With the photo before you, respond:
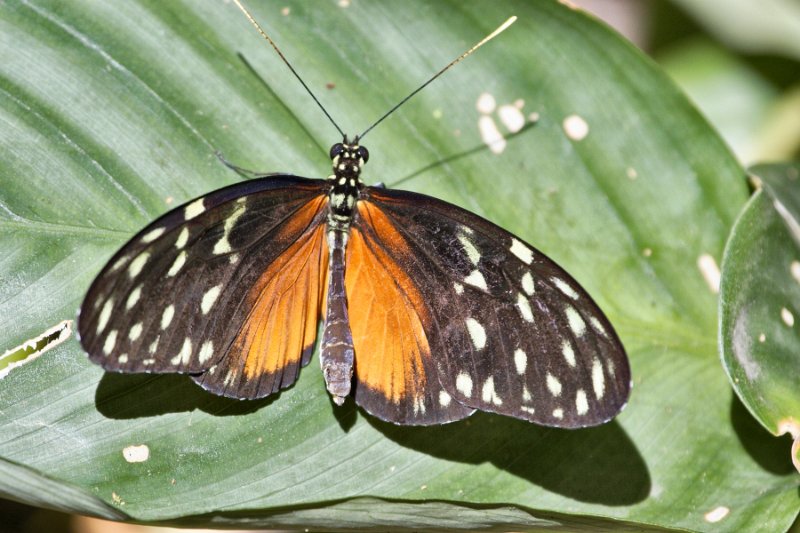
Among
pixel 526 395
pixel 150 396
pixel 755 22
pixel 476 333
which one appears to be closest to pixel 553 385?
pixel 526 395

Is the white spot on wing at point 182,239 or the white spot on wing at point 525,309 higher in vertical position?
the white spot on wing at point 182,239

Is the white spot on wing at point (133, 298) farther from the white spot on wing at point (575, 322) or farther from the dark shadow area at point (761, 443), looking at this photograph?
the dark shadow area at point (761, 443)

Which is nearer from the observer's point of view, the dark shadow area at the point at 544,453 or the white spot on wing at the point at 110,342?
the white spot on wing at the point at 110,342

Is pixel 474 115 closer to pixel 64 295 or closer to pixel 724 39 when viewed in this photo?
pixel 64 295

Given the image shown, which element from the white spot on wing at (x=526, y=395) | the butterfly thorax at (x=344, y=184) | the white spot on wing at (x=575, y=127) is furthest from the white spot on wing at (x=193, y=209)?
the white spot on wing at (x=575, y=127)

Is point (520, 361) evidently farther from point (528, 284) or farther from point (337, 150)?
point (337, 150)
